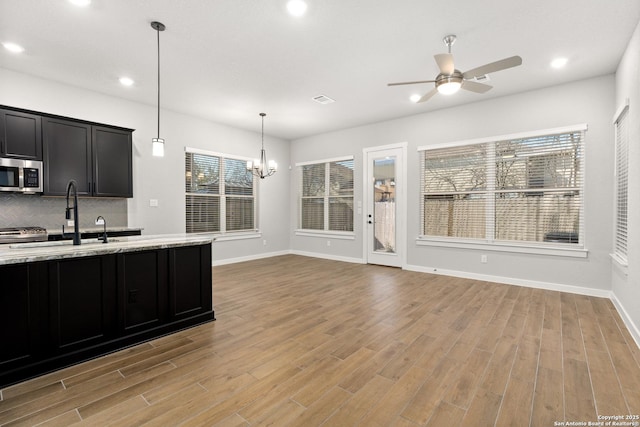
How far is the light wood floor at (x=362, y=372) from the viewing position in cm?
178

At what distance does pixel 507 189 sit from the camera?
488cm

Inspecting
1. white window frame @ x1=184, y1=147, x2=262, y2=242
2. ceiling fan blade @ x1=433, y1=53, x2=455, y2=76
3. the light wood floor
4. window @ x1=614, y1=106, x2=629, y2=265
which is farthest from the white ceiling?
the light wood floor

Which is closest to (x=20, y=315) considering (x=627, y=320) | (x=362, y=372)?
(x=362, y=372)

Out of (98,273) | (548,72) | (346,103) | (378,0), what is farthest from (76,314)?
(548,72)

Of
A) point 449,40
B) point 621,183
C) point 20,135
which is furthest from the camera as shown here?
point 20,135

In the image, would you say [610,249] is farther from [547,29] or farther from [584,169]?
[547,29]

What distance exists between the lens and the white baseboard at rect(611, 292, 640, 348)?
2746mm

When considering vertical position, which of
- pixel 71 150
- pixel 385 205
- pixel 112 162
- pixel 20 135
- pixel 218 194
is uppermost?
pixel 20 135

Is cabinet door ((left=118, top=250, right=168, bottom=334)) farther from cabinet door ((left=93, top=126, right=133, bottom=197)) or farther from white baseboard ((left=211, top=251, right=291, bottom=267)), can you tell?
white baseboard ((left=211, top=251, right=291, bottom=267))

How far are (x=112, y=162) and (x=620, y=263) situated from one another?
692 centimetres

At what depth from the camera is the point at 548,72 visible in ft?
13.4

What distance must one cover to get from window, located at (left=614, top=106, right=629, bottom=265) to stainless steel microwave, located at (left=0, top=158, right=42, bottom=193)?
7151 millimetres

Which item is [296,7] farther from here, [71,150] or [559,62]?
[71,150]

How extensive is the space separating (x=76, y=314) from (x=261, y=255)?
16.4 ft
